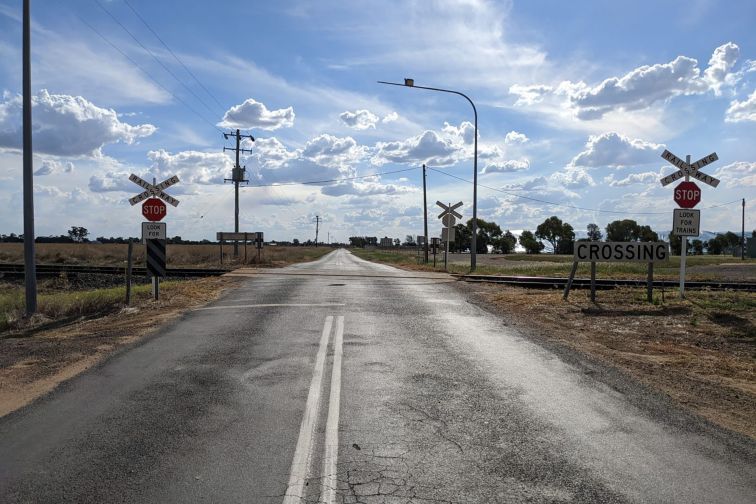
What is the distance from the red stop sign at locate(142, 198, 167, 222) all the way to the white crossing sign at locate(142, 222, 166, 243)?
139 mm

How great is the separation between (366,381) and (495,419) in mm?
1854

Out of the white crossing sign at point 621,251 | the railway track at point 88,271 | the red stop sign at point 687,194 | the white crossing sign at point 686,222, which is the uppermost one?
the red stop sign at point 687,194

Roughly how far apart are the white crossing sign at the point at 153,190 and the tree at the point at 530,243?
123681 millimetres

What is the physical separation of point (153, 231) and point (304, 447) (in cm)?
1229

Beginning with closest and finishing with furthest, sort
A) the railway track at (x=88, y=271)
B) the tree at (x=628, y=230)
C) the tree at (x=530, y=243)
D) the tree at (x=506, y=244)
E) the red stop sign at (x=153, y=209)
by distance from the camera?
1. the red stop sign at (x=153, y=209)
2. the railway track at (x=88, y=271)
3. the tree at (x=628, y=230)
4. the tree at (x=530, y=243)
5. the tree at (x=506, y=244)

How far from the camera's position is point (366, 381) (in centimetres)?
721

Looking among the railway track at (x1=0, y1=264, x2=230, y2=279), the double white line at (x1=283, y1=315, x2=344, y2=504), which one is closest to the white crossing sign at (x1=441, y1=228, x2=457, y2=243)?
the railway track at (x1=0, y1=264, x2=230, y2=279)

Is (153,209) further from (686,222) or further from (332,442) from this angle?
(686,222)

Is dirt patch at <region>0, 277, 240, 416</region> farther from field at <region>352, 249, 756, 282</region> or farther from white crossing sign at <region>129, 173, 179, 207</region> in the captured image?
field at <region>352, 249, 756, 282</region>

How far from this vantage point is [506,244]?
516 feet

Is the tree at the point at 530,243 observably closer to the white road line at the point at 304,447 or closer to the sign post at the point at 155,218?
the sign post at the point at 155,218

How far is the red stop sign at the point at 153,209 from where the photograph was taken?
1591 centimetres

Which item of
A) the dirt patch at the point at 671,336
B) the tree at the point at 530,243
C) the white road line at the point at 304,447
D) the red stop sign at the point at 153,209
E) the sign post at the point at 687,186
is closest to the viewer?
the white road line at the point at 304,447

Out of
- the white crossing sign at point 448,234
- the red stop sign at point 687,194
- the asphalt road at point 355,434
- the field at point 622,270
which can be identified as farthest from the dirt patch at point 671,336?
the white crossing sign at point 448,234
